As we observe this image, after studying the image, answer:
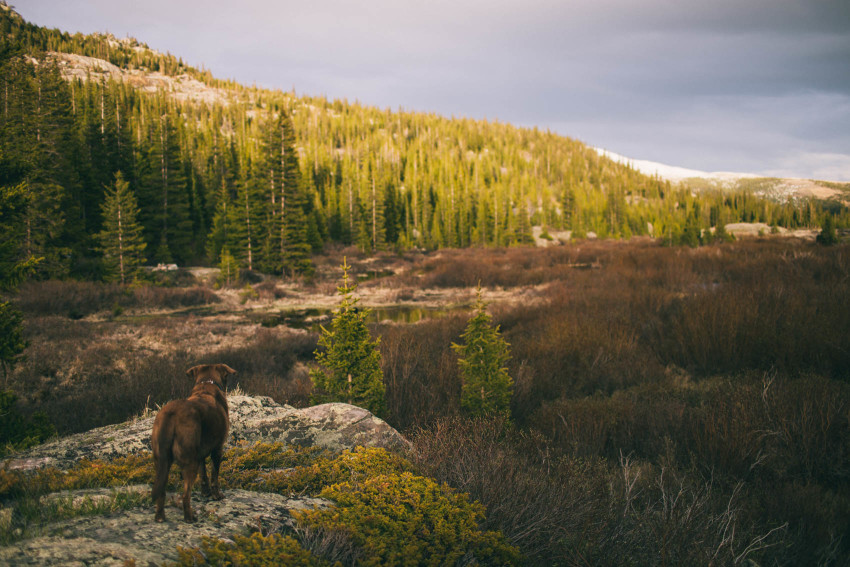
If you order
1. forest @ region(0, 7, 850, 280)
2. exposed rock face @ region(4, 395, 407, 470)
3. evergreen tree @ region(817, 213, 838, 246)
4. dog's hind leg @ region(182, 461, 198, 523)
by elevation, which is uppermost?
forest @ region(0, 7, 850, 280)

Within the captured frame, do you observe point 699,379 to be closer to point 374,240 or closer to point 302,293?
point 302,293

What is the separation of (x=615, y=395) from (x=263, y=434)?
21.2 feet

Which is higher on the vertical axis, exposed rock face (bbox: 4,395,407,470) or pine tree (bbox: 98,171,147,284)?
pine tree (bbox: 98,171,147,284)

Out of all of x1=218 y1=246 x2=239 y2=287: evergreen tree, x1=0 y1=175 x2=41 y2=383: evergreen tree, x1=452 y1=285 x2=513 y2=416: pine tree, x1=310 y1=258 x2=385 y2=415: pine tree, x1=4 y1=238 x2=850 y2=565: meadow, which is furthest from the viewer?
x1=218 y1=246 x2=239 y2=287: evergreen tree

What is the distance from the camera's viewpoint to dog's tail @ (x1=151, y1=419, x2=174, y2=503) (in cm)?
189

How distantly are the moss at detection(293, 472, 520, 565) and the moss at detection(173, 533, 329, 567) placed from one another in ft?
0.85

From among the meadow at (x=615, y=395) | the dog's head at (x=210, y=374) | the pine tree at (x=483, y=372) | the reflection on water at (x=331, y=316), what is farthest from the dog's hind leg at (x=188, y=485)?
the reflection on water at (x=331, y=316)

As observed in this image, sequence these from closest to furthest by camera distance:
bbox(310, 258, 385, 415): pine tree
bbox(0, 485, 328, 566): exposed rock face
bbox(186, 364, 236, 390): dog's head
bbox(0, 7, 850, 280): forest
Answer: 1. bbox(0, 485, 328, 566): exposed rock face
2. bbox(186, 364, 236, 390): dog's head
3. bbox(310, 258, 385, 415): pine tree
4. bbox(0, 7, 850, 280): forest

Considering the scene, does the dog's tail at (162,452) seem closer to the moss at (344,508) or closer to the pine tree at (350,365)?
the moss at (344,508)

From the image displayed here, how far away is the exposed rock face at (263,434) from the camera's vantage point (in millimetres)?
3568

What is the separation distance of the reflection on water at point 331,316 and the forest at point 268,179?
342 inches

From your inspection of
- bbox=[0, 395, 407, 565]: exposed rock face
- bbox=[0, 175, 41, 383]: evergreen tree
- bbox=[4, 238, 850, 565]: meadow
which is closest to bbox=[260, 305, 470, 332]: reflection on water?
bbox=[4, 238, 850, 565]: meadow

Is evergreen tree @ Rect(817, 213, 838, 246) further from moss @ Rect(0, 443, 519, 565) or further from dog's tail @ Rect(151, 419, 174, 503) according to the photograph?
dog's tail @ Rect(151, 419, 174, 503)

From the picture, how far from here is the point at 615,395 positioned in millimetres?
8008
